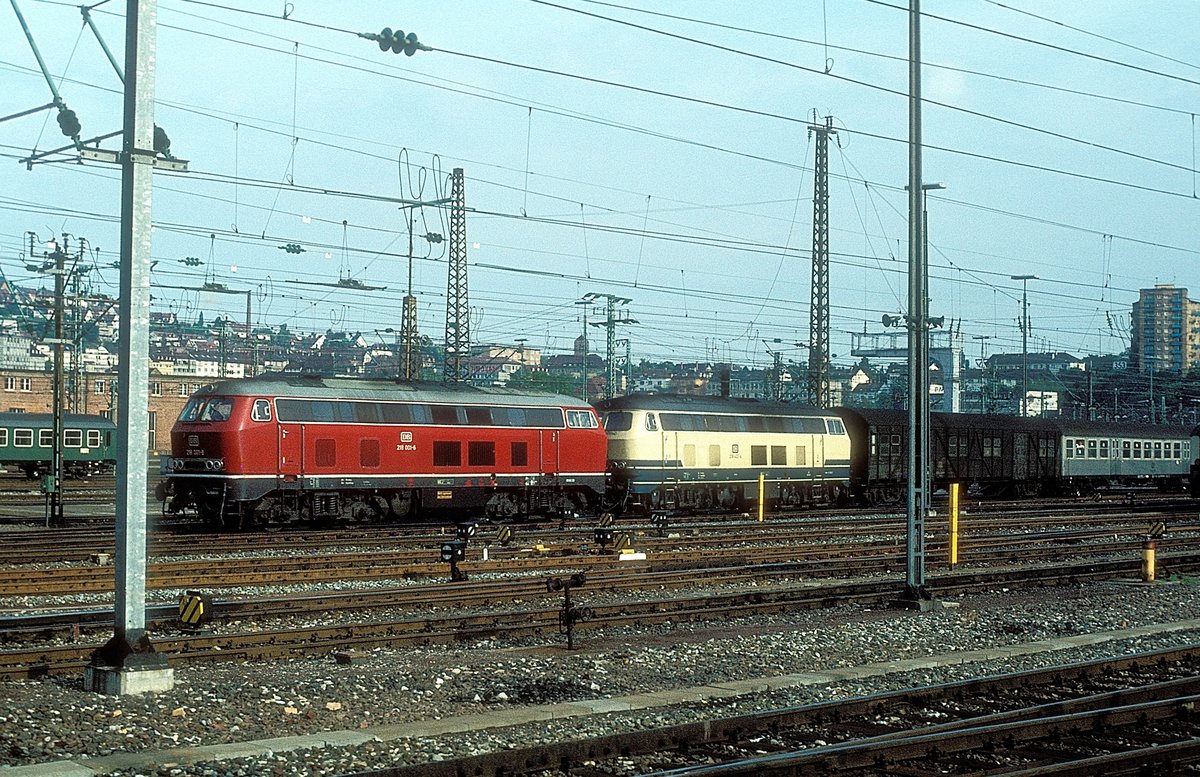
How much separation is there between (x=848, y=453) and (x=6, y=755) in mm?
36457

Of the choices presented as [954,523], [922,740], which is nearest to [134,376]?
[922,740]

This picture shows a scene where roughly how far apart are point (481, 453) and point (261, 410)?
6.02 meters

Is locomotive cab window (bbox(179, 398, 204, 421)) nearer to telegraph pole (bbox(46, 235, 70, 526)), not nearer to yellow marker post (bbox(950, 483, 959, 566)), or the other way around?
telegraph pole (bbox(46, 235, 70, 526))

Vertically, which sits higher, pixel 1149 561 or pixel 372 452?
pixel 372 452

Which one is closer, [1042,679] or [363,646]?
[1042,679]

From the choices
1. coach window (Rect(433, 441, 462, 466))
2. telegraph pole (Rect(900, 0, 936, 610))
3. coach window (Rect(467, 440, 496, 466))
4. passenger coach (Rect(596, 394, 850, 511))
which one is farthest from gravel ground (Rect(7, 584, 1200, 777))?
passenger coach (Rect(596, 394, 850, 511))

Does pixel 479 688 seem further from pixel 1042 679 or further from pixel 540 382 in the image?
pixel 540 382

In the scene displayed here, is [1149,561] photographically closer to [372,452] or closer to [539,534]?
[539,534]

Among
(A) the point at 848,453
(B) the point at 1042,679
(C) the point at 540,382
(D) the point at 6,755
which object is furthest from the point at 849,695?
(C) the point at 540,382

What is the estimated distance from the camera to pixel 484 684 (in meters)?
12.6

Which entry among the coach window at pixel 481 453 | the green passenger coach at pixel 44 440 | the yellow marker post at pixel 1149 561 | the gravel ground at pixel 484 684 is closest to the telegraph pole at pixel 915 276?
the gravel ground at pixel 484 684

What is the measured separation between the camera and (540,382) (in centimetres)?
10012

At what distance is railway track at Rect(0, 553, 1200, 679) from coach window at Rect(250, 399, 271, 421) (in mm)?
11941

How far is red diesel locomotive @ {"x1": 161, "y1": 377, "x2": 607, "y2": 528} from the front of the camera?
95.4 feet
